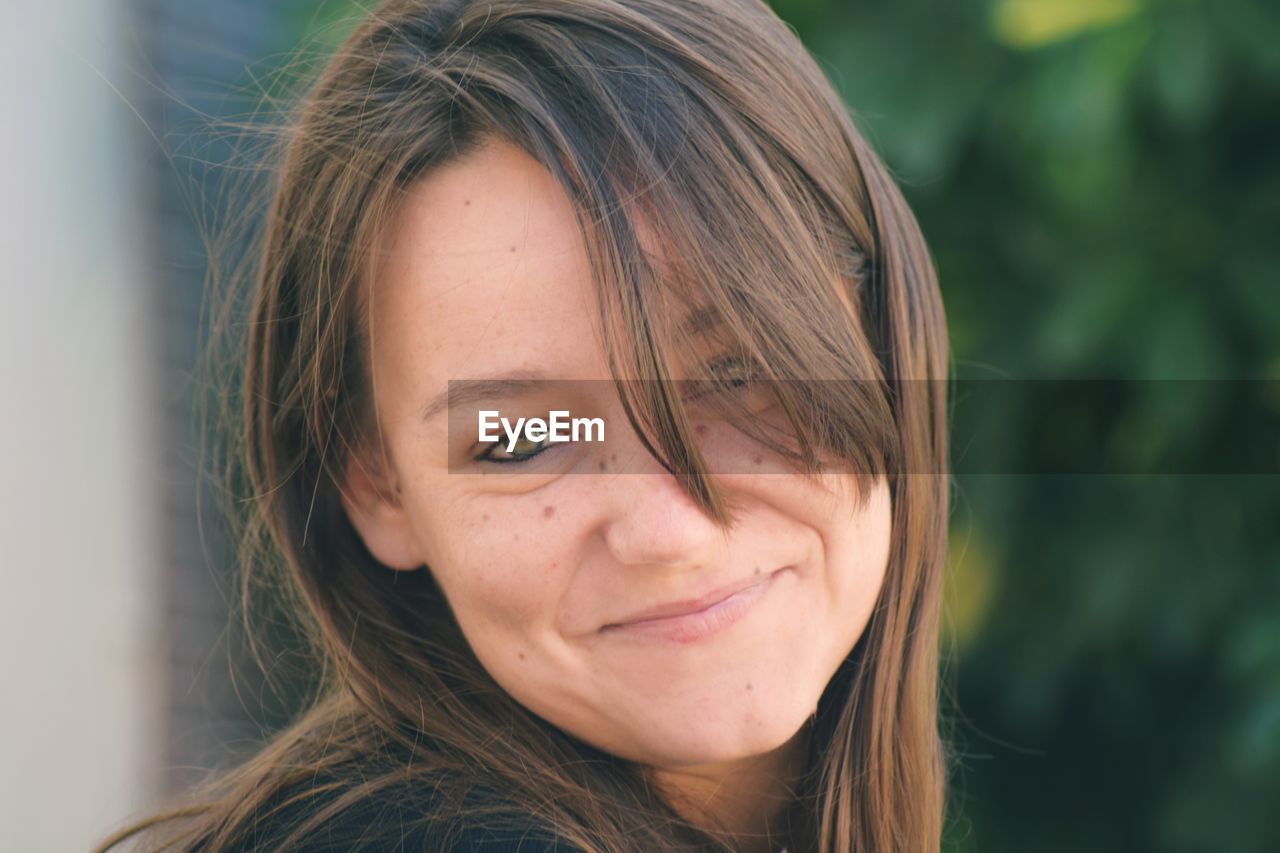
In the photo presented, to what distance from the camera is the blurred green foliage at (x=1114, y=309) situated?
180 centimetres

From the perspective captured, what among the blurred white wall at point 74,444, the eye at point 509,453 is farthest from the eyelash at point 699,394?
the blurred white wall at point 74,444

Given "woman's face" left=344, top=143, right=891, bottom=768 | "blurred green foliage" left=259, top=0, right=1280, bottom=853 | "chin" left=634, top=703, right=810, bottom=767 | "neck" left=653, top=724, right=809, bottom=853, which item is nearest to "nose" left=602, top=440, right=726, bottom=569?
"woman's face" left=344, top=143, right=891, bottom=768

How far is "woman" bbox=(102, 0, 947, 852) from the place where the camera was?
1.05 metres

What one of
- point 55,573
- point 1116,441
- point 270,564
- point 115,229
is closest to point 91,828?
point 55,573

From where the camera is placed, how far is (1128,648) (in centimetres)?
218

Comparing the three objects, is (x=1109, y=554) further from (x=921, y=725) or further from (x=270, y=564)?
(x=270, y=564)

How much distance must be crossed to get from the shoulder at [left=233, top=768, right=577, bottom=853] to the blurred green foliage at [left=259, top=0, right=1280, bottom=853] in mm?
1025

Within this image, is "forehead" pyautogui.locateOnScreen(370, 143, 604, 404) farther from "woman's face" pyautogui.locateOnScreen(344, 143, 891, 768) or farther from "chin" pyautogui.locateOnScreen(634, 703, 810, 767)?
"chin" pyautogui.locateOnScreen(634, 703, 810, 767)

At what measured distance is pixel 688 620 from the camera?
1.09 metres

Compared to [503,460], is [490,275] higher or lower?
higher

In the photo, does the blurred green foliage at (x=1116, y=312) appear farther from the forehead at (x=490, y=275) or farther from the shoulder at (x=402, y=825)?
the shoulder at (x=402, y=825)

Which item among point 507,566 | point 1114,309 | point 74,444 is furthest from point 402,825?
point 74,444

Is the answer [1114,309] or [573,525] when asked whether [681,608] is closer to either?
[573,525]

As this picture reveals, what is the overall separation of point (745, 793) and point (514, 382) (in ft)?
1.63
